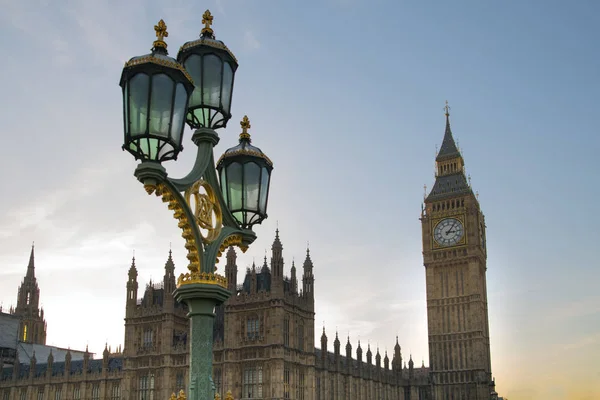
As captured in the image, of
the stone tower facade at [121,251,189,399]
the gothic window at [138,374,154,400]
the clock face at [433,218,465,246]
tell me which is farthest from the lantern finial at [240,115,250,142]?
the clock face at [433,218,465,246]

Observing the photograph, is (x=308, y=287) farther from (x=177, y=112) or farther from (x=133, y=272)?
(x=177, y=112)

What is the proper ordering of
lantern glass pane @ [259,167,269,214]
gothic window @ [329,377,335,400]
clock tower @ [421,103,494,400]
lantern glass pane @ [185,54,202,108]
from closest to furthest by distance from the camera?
lantern glass pane @ [185,54,202,108] < lantern glass pane @ [259,167,269,214] < gothic window @ [329,377,335,400] < clock tower @ [421,103,494,400]

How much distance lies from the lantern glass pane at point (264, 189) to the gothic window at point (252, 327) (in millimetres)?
53748

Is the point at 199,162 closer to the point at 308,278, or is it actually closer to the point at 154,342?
the point at 308,278

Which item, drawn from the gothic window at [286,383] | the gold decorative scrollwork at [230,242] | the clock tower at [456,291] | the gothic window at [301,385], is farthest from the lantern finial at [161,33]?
the clock tower at [456,291]

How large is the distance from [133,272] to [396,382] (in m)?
37.6

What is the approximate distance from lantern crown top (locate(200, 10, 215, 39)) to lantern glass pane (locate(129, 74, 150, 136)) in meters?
1.85

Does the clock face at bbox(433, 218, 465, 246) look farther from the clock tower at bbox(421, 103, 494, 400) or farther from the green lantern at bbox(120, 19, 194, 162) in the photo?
the green lantern at bbox(120, 19, 194, 162)

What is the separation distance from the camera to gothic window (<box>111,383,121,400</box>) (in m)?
70.5

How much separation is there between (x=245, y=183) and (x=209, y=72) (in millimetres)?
1495

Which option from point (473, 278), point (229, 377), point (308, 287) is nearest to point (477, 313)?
point (473, 278)

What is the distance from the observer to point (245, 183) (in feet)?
30.7

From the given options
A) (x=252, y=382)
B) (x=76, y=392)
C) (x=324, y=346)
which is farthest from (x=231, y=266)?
(x=76, y=392)

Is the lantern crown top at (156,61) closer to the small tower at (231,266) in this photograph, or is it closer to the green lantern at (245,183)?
the green lantern at (245,183)
